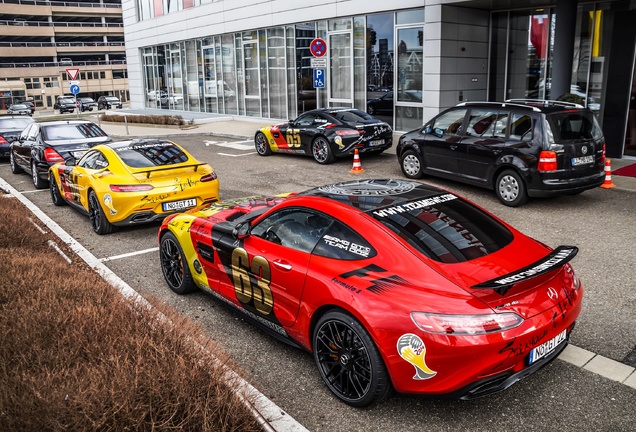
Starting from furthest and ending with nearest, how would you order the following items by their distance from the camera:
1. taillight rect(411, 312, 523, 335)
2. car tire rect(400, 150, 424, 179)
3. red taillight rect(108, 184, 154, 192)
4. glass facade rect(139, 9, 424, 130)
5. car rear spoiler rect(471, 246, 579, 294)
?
1. glass facade rect(139, 9, 424, 130)
2. car tire rect(400, 150, 424, 179)
3. red taillight rect(108, 184, 154, 192)
4. car rear spoiler rect(471, 246, 579, 294)
5. taillight rect(411, 312, 523, 335)

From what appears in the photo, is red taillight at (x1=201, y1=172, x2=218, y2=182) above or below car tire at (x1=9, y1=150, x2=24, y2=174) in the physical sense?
A: above

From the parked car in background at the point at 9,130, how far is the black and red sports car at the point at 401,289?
52.7ft

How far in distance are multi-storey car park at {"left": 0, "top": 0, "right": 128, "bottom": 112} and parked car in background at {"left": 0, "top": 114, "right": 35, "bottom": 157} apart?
207ft

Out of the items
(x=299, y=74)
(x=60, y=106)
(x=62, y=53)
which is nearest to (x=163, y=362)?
(x=299, y=74)

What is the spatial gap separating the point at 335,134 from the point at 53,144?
6872 mm

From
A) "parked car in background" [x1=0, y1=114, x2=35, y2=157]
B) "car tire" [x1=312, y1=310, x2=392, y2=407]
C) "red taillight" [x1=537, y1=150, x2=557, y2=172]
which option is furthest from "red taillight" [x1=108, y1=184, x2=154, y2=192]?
"parked car in background" [x1=0, y1=114, x2=35, y2=157]

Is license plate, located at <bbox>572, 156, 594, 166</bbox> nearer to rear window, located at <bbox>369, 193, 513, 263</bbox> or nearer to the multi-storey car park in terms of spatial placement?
rear window, located at <bbox>369, 193, 513, 263</bbox>

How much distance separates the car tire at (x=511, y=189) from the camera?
977 centimetres

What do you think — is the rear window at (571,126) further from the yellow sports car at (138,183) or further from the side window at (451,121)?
the yellow sports car at (138,183)

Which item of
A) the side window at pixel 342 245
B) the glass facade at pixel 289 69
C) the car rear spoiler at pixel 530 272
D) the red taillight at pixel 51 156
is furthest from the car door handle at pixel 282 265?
the glass facade at pixel 289 69

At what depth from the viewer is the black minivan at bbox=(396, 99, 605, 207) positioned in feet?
30.8

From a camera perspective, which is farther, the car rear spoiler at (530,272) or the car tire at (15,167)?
the car tire at (15,167)

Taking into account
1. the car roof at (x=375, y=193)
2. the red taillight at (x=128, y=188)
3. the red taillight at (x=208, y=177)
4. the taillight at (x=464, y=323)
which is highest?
the car roof at (x=375, y=193)

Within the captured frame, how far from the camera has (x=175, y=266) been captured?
636cm
